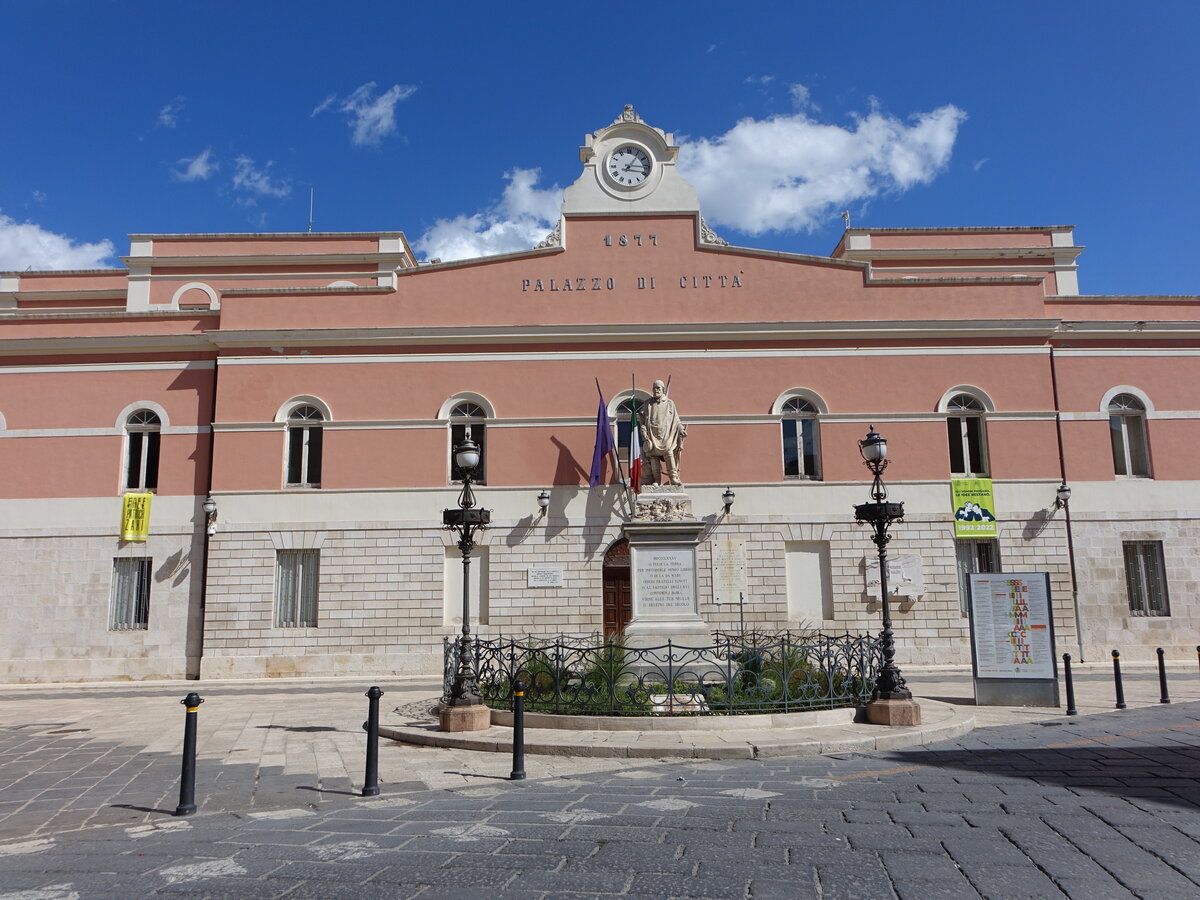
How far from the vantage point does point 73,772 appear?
921 centimetres

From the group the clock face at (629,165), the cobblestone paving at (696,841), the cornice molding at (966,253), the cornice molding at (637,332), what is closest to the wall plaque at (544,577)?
the cornice molding at (637,332)

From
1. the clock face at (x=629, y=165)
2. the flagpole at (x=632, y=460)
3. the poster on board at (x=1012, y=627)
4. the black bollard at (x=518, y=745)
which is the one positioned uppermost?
the clock face at (x=629, y=165)

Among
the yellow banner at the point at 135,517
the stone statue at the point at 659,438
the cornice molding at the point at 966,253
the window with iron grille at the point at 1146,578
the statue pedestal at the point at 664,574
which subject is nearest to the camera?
the statue pedestal at the point at 664,574

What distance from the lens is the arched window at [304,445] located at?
68.1ft

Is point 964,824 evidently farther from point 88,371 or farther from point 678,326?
point 88,371

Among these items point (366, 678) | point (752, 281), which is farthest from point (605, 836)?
point (752, 281)

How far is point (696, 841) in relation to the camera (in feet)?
19.3

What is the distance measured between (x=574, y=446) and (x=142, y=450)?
412 inches

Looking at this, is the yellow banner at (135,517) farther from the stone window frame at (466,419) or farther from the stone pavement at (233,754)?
the stone window frame at (466,419)

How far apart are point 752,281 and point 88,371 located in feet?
54.0

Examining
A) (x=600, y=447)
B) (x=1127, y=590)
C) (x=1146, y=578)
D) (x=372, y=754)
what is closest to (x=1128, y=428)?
(x=1146, y=578)

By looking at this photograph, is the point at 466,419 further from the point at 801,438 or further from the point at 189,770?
the point at 189,770

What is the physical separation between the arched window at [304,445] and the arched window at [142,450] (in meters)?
3.28

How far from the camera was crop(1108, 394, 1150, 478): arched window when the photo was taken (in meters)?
21.2
